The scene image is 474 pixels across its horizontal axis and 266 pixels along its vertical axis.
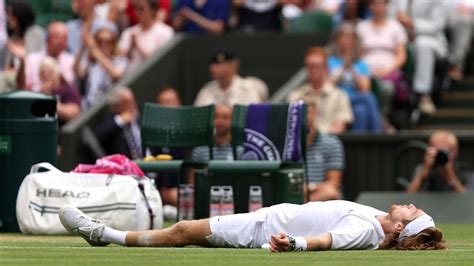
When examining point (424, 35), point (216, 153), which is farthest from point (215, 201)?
point (424, 35)

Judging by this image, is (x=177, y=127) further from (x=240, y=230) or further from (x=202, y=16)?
(x=202, y=16)

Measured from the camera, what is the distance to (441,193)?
21672mm

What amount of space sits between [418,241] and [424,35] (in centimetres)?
1279

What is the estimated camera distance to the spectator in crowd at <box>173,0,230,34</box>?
27141mm

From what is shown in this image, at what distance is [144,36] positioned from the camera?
26969 millimetres

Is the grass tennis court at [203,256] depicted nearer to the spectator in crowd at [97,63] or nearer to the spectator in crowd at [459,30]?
the spectator in crowd at [97,63]

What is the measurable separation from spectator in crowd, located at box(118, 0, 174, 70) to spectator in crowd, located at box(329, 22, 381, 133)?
2939mm

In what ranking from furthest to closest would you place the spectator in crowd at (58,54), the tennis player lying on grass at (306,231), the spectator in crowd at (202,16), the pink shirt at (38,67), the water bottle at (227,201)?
the spectator in crowd at (202,16) → the spectator in crowd at (58,54) → the pink shirt at (38,67) → the water bottle at (227,201) → the tennis player lying on grass at (306,231)

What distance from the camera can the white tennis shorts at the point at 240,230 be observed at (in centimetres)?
1402

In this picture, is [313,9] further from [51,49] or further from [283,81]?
[51,49]

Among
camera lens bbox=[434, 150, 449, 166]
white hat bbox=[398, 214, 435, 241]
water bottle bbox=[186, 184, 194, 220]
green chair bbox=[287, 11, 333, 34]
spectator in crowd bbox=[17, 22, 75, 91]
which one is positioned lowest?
water bottle bbox=[186, 184, 194, 220]

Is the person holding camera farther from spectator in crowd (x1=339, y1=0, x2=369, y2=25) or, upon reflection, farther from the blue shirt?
spectator in crowd (x1=339, y1=0, x2=369, y2=25)

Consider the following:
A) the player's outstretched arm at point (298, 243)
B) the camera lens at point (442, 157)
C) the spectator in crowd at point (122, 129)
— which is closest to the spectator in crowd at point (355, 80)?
the camera lens at point (442, 157)

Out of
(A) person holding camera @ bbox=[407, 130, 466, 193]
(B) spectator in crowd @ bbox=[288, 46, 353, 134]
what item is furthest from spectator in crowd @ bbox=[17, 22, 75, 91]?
(A) person holding camera @ bbox=[407, 130, 466, 193]
